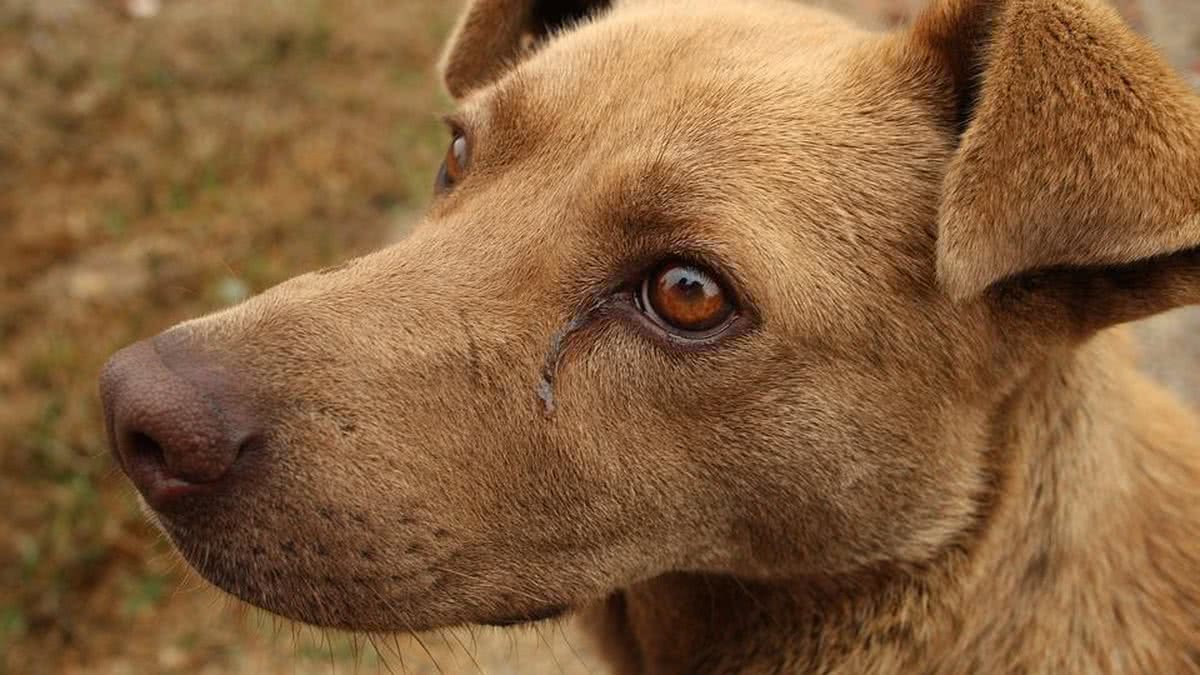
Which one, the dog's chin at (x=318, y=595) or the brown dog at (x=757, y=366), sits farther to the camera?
the dog's chin at (x=318, y=595)

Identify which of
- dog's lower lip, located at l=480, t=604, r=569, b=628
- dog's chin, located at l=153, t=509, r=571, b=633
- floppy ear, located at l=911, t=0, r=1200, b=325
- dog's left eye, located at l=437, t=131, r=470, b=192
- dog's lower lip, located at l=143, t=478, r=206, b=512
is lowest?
dog's lower lip, located at l=480, t=604, r=569, b=628

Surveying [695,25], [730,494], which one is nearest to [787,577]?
[730,494]

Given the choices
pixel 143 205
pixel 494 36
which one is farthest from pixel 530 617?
pixel 143 205

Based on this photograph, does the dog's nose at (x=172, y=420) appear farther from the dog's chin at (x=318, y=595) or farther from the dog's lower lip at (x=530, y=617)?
the dog's lower lip at (x=530, y=617)

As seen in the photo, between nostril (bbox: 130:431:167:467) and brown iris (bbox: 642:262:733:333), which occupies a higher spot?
brown iris (bbox: 642:262:733:333)

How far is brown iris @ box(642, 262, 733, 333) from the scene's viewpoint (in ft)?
8.66

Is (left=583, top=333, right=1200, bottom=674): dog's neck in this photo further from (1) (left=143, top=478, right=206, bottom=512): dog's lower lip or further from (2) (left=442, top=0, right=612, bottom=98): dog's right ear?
(2) (left=442, top=0, right=612, bottom=98): dog's right ear

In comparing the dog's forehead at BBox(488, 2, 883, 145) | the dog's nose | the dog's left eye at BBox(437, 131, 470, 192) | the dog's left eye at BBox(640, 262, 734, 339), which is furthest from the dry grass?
the dog's left eye at BBox(640, 262, 734, 339)

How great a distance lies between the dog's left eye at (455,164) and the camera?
324 centimetres

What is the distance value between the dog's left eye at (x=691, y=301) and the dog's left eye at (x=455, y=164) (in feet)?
2.55

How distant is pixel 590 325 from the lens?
2699mm

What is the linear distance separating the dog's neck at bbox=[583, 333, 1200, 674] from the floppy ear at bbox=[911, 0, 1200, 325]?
1.76 ft

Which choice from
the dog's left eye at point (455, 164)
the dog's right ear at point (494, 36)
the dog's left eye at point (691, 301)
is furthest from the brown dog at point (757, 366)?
the dog's right ear at point (494, 36)

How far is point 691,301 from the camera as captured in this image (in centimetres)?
265
